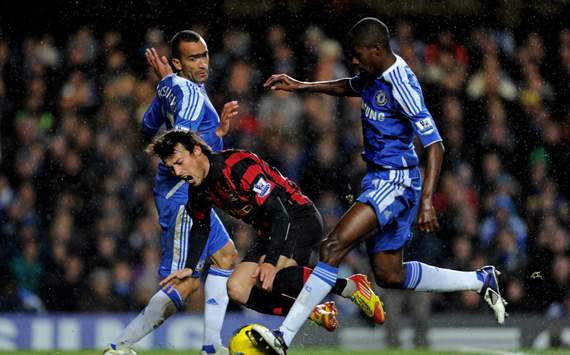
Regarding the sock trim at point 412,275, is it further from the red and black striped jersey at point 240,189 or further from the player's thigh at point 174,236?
the player's thigh at point 174,236

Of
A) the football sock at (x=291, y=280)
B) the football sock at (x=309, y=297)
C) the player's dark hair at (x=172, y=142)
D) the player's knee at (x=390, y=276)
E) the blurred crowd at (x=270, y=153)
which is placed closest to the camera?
the football sock at (x=309, y=297)

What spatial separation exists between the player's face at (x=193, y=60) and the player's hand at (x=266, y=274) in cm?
221

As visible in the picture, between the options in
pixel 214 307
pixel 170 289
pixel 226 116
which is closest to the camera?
pixel 170 289

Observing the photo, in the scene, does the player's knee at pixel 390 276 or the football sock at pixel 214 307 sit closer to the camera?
the player's knee at pixel 390 276

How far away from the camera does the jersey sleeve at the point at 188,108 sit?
8031mm

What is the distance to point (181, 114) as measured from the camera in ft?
26.4

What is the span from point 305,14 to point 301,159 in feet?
7.78

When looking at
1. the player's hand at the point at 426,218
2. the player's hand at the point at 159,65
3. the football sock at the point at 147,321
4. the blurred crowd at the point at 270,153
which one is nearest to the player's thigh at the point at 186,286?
the football sock at the point at 147,321

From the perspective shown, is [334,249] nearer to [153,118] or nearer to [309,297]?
[309,297]

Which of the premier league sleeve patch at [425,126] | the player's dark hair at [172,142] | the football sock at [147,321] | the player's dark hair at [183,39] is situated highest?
the player's dark hair at [183,39]

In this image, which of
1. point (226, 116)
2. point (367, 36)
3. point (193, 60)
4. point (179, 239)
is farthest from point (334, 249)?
point (193, 60)

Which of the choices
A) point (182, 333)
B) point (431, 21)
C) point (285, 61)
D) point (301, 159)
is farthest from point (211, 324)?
point (431, 21)

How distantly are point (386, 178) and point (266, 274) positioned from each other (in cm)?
130

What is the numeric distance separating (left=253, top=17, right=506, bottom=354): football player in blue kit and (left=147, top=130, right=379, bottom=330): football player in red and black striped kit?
26cm
